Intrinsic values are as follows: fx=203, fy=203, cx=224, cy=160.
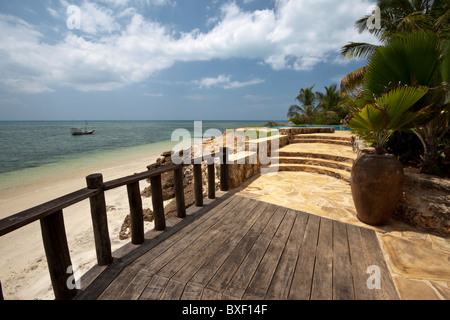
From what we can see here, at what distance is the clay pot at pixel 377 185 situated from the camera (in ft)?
9.19

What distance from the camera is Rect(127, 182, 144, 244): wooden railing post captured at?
90.4 inches

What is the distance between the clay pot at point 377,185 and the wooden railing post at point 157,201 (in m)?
2.83

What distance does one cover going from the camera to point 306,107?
2380 centimetres

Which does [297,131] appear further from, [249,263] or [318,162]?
[249,263]

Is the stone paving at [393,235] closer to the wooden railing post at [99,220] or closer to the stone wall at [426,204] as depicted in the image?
the stone wall at [426,204]

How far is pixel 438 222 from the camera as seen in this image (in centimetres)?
289

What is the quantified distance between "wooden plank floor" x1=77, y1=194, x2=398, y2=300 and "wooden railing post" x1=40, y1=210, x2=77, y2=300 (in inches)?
6.6

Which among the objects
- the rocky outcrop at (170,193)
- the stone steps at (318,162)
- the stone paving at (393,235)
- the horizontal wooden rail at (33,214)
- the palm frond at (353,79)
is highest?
the palm frond at (353,79)

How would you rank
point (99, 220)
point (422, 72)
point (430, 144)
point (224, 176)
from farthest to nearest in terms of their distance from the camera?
point (224, 176) → point (430, 144) → point (422, 72) → point (99, 220)

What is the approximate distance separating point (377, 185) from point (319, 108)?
23944 mm

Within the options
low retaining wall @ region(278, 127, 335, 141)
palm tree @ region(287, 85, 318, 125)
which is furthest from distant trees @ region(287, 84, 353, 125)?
low retaining wall @ region(278, 127, 335, 141)

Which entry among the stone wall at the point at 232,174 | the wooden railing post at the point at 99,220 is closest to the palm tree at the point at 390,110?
the stone wall at the point at 232,174

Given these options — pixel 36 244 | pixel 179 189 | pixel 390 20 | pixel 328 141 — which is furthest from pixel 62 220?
pixel 390 20
